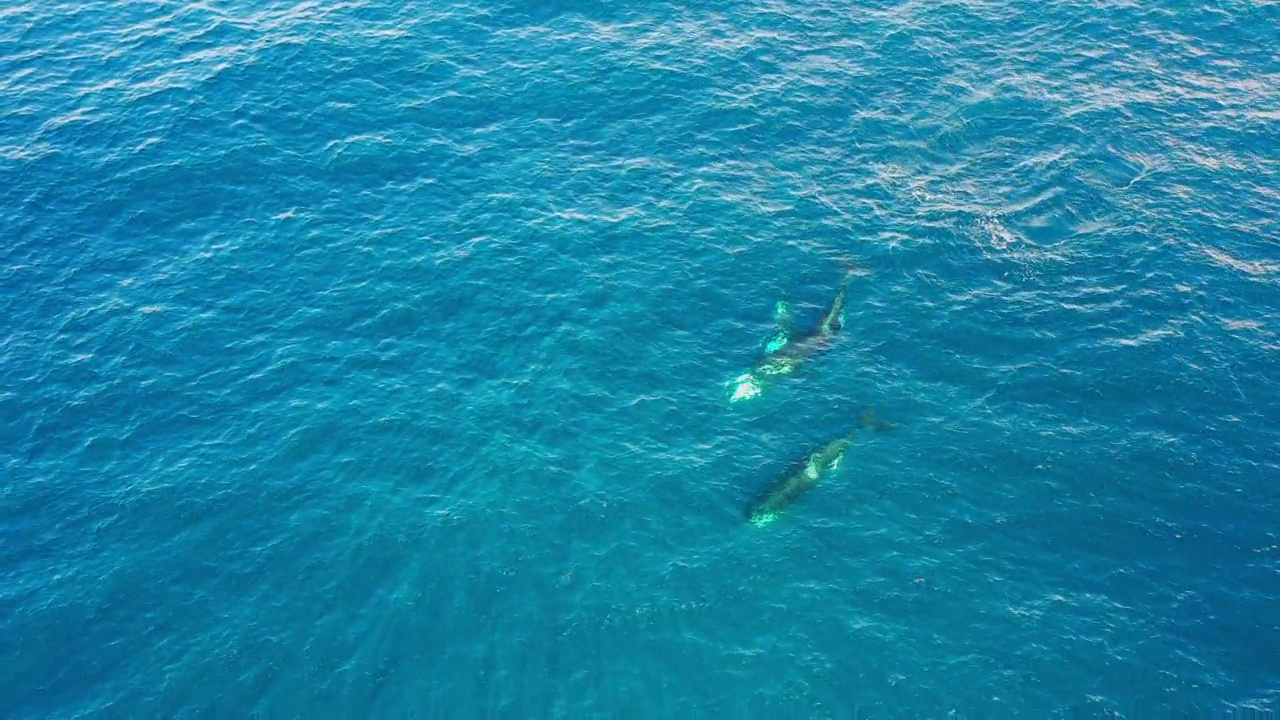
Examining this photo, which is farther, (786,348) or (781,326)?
(781,326)

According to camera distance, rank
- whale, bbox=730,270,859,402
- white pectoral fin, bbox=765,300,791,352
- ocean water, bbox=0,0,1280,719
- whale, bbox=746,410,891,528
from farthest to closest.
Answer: white pectoral fin, bbox=765,300,791,352 < whale, bbox=730,270,859,402 < whale, bbox=746,410,891,528 < ocean water, bbox=0,0,1280,719

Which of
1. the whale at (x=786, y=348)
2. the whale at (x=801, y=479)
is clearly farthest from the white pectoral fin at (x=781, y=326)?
the whale at (x=801, y=479)

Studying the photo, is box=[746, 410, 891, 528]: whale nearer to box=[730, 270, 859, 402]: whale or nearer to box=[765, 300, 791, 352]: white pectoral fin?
box=[730, 270, 859, 402]: whale

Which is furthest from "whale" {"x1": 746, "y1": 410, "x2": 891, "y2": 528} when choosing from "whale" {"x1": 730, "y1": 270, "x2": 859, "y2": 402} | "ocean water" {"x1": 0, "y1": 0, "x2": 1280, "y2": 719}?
"whale" {"x1": 730, "y1": 270, "x2": 859, "y2": 402}

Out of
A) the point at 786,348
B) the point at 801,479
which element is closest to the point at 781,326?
the point at 786,348

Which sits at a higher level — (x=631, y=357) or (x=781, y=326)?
(x=781, y=326)

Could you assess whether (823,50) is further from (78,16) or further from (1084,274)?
(78,16)

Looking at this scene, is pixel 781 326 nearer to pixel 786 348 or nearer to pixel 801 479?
pixel 786 348
